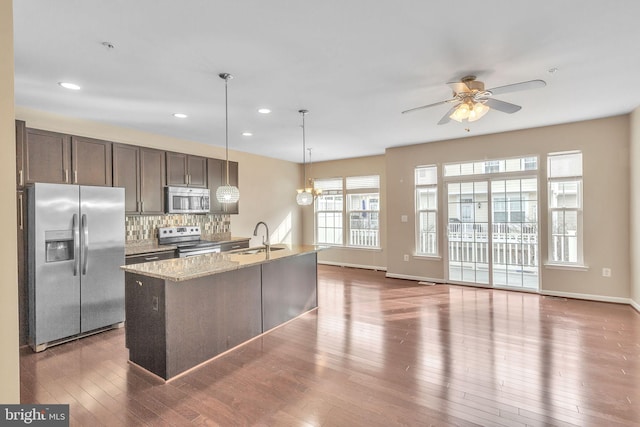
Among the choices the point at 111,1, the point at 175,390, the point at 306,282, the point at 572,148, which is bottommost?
the point at 175,390

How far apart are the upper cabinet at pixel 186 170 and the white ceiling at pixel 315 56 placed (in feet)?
2.79

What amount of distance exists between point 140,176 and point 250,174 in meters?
2.52

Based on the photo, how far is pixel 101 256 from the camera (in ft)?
12.1

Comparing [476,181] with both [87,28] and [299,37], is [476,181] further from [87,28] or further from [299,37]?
[87,28]

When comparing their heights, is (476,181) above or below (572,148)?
below

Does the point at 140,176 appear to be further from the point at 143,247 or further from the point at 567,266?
the point at 567,266

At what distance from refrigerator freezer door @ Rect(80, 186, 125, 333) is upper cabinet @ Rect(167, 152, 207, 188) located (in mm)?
1231

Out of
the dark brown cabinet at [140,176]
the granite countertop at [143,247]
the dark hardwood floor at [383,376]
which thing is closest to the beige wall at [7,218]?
the dark hardwood floor at [383,376]

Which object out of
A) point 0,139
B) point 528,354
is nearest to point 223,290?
point 0,139

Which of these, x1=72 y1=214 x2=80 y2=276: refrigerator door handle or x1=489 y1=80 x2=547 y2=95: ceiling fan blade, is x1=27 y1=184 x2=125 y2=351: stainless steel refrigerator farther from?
x1=489 y1=80 x2=547 y2=95: ceiling fan blade

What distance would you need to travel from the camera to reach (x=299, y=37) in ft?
7.72

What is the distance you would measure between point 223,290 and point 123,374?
3.44ft

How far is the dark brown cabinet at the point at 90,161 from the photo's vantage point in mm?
3904

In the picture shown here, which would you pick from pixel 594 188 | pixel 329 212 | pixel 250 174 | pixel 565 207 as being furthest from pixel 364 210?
pixel 594 188
